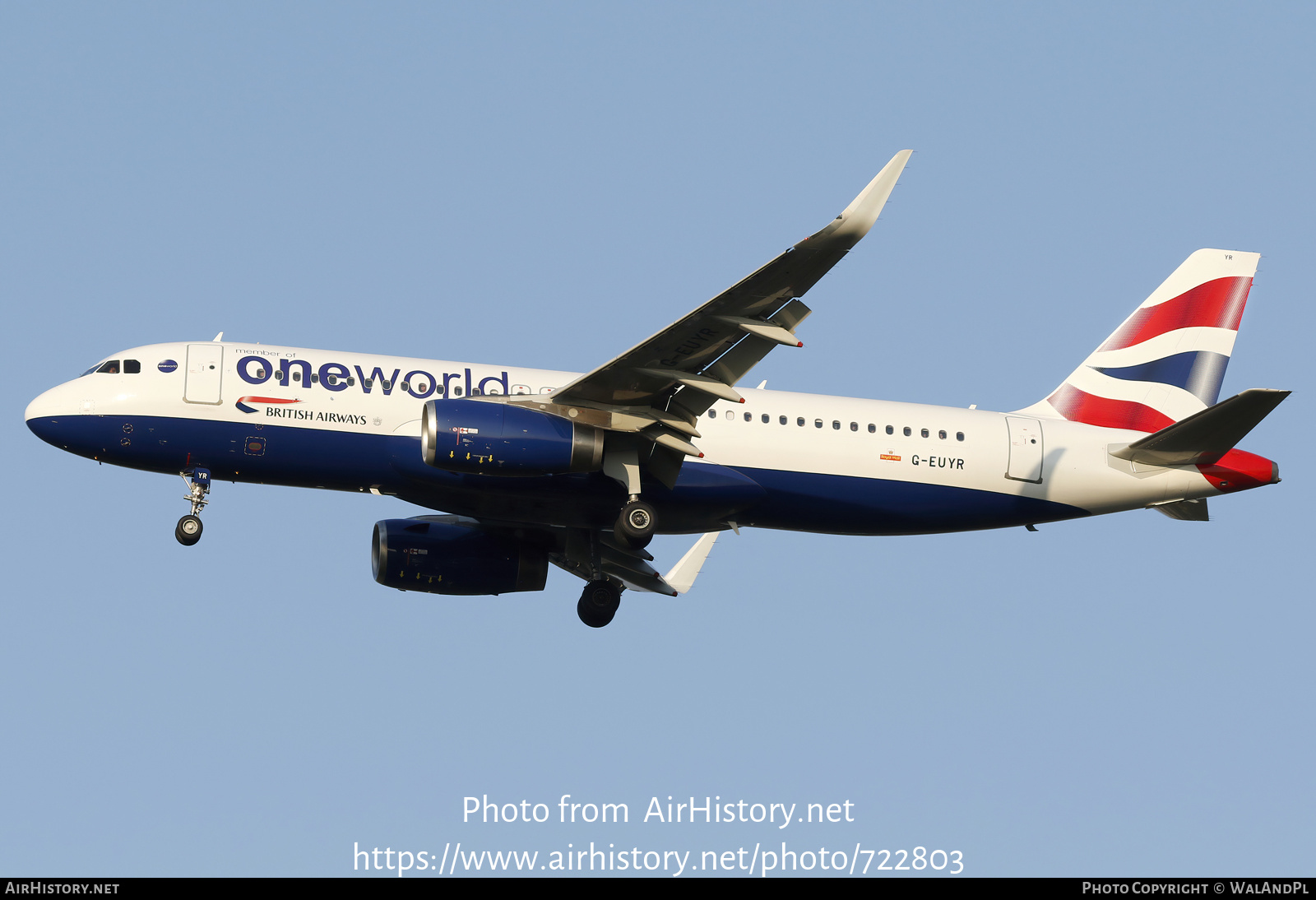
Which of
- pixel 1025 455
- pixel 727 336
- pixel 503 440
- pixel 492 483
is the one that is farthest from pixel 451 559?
pixel 1025 455

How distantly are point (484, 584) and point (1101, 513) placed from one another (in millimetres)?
14642

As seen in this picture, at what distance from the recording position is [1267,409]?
32.1 m

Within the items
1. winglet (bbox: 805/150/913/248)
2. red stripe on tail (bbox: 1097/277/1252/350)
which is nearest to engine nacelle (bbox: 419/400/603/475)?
winglet (bbox: 805/150/913/248)

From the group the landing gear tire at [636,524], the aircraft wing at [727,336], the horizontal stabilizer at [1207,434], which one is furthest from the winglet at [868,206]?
the horizontal stabilizer at [1207,434]

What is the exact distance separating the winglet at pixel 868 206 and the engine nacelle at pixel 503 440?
7.17 meters

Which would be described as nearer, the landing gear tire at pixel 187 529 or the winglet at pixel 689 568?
the landing gear tire at pixel 187 529

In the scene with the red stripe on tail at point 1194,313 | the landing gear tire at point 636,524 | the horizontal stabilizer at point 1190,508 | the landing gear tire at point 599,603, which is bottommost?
the landing gear tire at point 599,603

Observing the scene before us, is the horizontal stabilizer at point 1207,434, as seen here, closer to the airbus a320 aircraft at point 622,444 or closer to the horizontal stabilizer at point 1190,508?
the airbus a320 aircraft at point 622,444

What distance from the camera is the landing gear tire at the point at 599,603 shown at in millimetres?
37312

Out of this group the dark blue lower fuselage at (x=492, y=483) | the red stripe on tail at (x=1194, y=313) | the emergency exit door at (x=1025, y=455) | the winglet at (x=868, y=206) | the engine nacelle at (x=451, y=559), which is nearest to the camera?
the winglet at (x=868, y=206)

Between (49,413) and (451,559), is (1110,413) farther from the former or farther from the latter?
(49,413)

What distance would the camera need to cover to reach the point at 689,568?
1569 inches

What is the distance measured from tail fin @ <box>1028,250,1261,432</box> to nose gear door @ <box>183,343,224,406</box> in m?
19.2

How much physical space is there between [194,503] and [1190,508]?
22385 mm
